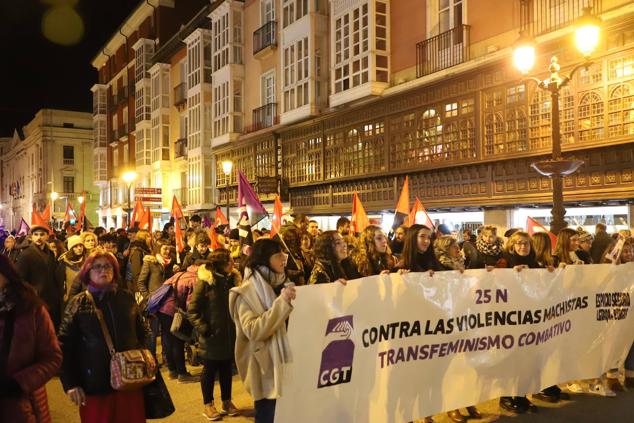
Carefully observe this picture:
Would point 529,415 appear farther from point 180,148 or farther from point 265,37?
point 180,148

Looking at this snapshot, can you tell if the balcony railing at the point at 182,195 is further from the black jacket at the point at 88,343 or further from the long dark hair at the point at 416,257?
the black jacket at the point at 88,343

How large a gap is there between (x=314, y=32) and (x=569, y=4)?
1008cm

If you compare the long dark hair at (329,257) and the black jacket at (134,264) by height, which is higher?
the long dark hair at (329,257)

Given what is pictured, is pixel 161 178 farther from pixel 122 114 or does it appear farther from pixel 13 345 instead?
pixel 13 345

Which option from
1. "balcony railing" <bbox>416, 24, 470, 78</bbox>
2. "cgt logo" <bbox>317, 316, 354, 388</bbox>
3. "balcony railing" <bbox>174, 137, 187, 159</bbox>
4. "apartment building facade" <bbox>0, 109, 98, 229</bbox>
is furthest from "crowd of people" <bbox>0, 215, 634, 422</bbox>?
"apartment building facade" <bbox>0, 109, 98, 229</bbox>

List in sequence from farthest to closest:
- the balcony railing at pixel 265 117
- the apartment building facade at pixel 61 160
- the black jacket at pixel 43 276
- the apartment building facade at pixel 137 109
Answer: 1. the apartment building facade at pixel 61 160
2. the apartment building facade at pixel 137 109
3. the balcony railing at pixel 265 117
4. the black jacket at pixel 43 276

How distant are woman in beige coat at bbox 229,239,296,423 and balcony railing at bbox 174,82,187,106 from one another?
31134 millimetres

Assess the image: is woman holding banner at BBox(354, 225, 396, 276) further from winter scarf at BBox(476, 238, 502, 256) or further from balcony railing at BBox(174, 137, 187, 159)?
balcony railing at BBox(174, 137, 187, 159)

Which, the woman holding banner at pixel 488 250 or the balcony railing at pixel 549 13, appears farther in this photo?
the balcony railing at pixel 549 13

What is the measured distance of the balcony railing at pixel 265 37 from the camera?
78.4 feet

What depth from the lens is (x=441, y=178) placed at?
622 inches

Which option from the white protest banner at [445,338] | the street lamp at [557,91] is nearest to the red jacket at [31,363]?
the white protest banner at [445,338]

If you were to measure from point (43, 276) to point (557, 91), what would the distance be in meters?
8.27

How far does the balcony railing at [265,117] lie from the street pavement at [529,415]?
60.3 feet
